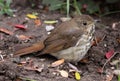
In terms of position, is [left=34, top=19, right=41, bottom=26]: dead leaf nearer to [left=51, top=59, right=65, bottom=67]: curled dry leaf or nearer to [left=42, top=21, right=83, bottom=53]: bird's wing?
[left=42, top=21, right=83, bottom=53]: bird's wing

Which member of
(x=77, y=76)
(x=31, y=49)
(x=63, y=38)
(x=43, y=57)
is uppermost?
(x=63, y=38)

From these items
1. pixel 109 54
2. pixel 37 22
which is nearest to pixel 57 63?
pixel 109 54

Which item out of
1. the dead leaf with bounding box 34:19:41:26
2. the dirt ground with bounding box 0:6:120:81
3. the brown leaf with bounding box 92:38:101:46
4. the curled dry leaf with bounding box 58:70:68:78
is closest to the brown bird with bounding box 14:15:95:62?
the dirt ground with bounding box 0:6:120:81

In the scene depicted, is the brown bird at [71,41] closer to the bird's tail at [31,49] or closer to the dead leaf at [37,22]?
the bird's tail at [31,49]

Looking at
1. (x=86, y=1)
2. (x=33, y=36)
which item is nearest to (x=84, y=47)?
(x=33, y=36)

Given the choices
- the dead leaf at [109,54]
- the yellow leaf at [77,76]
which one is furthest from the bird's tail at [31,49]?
the dead leaf at [109,54]

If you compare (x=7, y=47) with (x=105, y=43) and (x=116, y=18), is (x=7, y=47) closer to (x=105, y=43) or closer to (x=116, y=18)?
(x=105, y=43)

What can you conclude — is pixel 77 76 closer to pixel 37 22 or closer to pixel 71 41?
pixel 71 41
